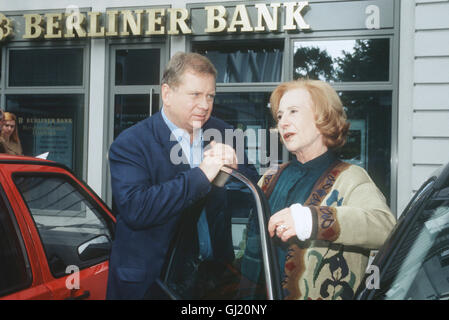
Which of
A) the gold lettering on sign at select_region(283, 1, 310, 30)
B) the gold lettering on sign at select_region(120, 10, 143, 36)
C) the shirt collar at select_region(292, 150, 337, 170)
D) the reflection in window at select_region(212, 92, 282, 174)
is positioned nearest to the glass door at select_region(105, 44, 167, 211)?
the gold lettering on sign at select_region(120, 10, 143, 36)

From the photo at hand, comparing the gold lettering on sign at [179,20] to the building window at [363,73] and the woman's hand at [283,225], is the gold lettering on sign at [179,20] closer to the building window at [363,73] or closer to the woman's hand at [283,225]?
the building window at [363,73]

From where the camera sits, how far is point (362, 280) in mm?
1348

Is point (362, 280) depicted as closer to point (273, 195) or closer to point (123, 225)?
point (273, 195)

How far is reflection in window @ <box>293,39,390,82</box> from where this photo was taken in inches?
111

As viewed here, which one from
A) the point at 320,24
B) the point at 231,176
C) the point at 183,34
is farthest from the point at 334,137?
the point at 183,34

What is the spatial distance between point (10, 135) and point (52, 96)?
653mm

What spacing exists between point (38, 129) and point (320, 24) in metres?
2.14

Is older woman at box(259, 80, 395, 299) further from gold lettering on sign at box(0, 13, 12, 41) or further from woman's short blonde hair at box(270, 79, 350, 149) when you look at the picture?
gold lettering on sign at box(0, 13, 12, 41)

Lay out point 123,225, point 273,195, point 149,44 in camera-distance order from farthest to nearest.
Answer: point 149,44 < point 123,225 < point 273,195

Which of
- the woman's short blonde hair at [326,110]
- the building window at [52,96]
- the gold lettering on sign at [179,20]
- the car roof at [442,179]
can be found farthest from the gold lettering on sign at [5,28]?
the car roof at [442,179]

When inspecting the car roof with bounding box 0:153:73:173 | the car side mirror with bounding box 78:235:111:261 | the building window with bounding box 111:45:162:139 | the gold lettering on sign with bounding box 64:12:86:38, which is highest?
the gold lettering on sign with bounding box 64:12:86:38

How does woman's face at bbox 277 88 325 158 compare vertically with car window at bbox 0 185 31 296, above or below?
above

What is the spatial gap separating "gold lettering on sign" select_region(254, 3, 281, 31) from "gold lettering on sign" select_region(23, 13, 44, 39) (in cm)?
151

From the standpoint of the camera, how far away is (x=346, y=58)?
3002mm
